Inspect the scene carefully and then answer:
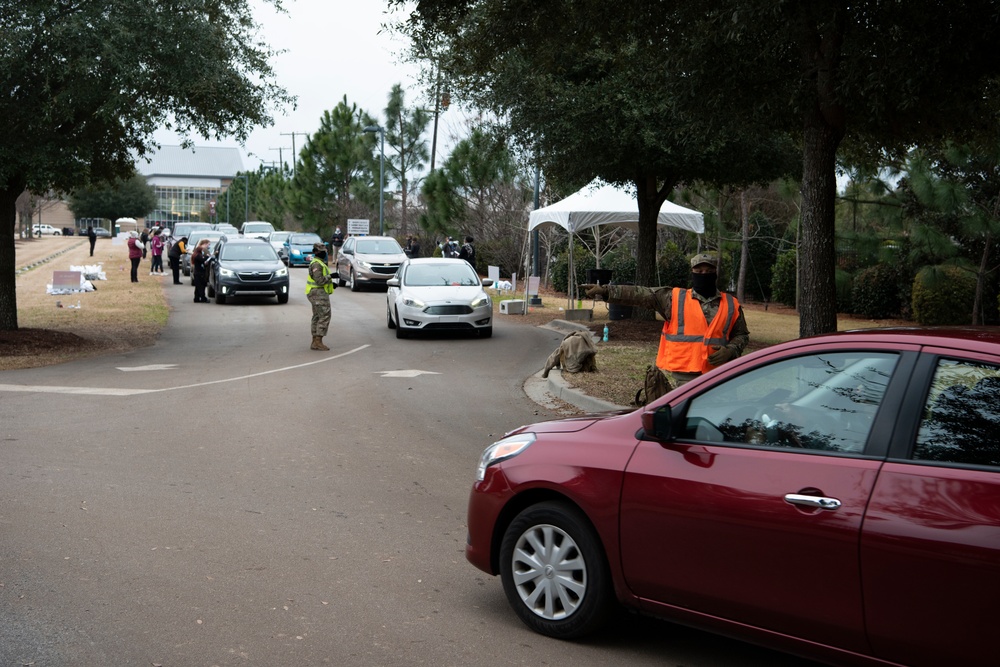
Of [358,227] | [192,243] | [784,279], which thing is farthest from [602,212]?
[358,227]

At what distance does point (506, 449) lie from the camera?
5.26m

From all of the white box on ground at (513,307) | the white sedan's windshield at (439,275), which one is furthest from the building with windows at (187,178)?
the white sedan's windshield at (439,275)

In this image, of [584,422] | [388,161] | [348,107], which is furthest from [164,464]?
[348,107]

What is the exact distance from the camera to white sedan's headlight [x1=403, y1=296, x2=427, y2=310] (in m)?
20.6

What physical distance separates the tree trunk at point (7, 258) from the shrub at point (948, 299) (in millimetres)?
17940

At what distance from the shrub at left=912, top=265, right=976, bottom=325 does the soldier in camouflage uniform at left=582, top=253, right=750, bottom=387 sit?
1618 centimetres

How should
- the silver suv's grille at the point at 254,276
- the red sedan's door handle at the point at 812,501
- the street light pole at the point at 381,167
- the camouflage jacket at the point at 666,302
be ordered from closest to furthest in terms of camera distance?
the red sedan's door handle at the point at 812,501 → the camouflage jacket at the point at 666,302 → the silver suv's grille at the point at 254,276 → the street light pole at the point at 381,167

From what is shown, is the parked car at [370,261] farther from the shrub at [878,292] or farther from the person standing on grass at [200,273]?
the shrub at [878,292]

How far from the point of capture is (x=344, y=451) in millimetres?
9680

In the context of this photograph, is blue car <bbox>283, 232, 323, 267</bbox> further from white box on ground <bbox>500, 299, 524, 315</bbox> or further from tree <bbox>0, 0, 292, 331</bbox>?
tree <bbox>0, 0, 292, 331</bbox>

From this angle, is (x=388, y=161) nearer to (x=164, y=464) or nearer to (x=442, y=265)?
(x=442, y=265)

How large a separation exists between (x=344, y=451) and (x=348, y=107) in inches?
2153

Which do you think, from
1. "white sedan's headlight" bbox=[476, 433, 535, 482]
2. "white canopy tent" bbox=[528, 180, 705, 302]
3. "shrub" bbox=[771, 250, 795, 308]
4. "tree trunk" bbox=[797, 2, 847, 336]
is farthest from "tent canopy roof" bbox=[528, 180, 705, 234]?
"white sedan's headlight" bbox=[476, 433, 535, 482]

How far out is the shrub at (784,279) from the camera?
1201 inches
